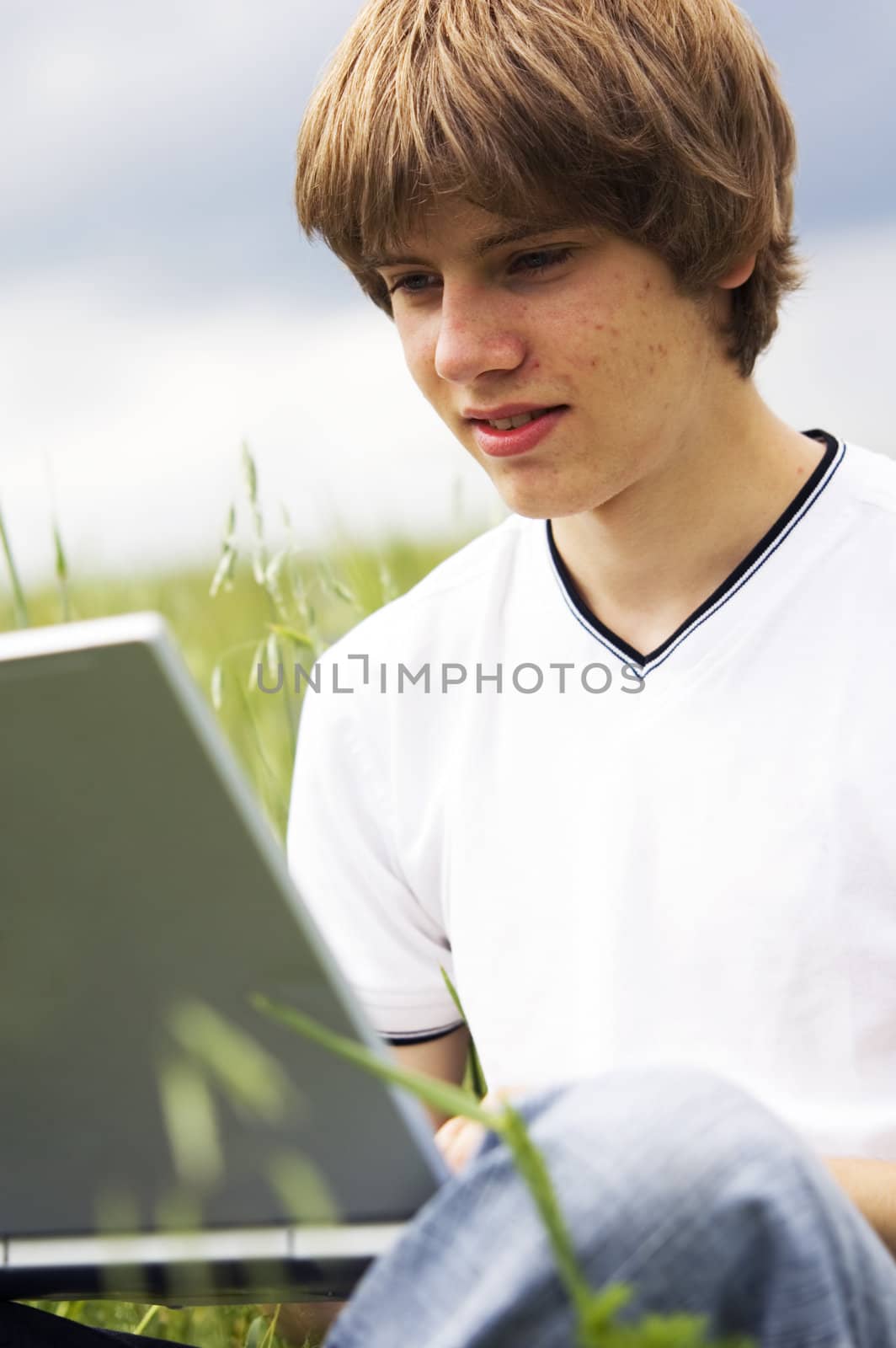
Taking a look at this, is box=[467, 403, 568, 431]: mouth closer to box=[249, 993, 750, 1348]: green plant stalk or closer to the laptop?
the laptop

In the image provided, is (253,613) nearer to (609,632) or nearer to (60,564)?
(60,564)

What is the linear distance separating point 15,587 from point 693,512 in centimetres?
70

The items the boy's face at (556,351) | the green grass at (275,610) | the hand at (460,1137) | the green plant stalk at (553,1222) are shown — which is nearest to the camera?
the green plant stalk at (553,1222)

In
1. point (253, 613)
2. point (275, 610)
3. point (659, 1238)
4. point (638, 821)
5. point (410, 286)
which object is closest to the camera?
point (659, 1238)

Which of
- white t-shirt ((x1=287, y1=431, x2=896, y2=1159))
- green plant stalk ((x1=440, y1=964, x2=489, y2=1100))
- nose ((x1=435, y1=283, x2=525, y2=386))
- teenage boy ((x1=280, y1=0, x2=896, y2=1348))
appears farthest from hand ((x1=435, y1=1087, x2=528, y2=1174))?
nose ((x1=435, y1=283, x2=525, y2=386))

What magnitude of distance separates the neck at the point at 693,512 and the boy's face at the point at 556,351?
1.1 inches

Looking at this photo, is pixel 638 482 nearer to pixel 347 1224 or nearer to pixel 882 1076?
pixel 882 1076

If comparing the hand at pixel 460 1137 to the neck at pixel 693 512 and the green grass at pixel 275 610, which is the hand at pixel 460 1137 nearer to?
the neck at pixel 693 512

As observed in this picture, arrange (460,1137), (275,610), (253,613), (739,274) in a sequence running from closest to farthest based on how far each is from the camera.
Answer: (460,1137)
(739,274)
(275,610)
(253,613)

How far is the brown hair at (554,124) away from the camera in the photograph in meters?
1.39

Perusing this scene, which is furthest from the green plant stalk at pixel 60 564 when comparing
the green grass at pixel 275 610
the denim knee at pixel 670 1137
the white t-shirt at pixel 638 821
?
the denim knee at pixel 670 1137

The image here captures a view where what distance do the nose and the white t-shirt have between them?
26cm

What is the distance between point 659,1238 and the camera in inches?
25.1

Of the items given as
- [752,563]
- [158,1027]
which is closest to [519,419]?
[752,563]
